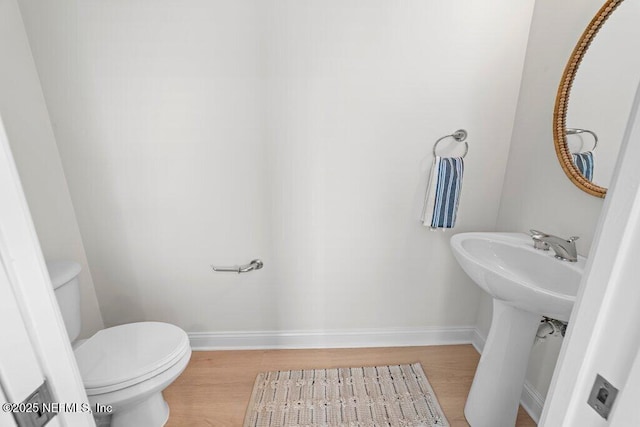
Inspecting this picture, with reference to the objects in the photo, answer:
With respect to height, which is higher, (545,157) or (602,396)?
(545,157)

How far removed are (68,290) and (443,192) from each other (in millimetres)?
1772

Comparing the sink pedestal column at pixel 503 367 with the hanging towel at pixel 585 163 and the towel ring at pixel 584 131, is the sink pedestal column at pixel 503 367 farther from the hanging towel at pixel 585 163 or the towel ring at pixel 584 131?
the towel ring at pixel 584 131

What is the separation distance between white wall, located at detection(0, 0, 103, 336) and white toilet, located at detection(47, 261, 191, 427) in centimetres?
22

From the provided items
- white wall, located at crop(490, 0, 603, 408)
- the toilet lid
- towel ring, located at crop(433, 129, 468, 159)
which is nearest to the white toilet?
the toilet lid

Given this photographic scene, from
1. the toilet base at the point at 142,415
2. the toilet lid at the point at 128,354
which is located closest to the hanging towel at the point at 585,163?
the toilet lid at the point at 128,354

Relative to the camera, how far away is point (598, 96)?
1.13m

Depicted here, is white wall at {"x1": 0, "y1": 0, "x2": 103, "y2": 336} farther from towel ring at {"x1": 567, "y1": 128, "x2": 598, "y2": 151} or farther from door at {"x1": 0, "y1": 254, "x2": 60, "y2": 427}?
towel ring at {"x1": 567, "y1": 128, "x2": 598, "y2": 151}

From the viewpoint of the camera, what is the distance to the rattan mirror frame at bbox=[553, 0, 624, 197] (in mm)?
1107

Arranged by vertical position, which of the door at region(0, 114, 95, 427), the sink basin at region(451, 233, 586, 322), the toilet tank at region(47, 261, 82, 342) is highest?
the door at region(0, 114, 95, 427)

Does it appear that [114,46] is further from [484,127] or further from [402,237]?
[484,127]

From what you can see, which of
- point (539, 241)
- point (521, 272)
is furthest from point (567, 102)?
point (521, 272)

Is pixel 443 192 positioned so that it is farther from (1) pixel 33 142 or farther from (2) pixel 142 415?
(1) pixel 33 142

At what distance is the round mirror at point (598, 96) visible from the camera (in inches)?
40.5

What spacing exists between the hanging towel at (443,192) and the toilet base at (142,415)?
1530 millimetres
